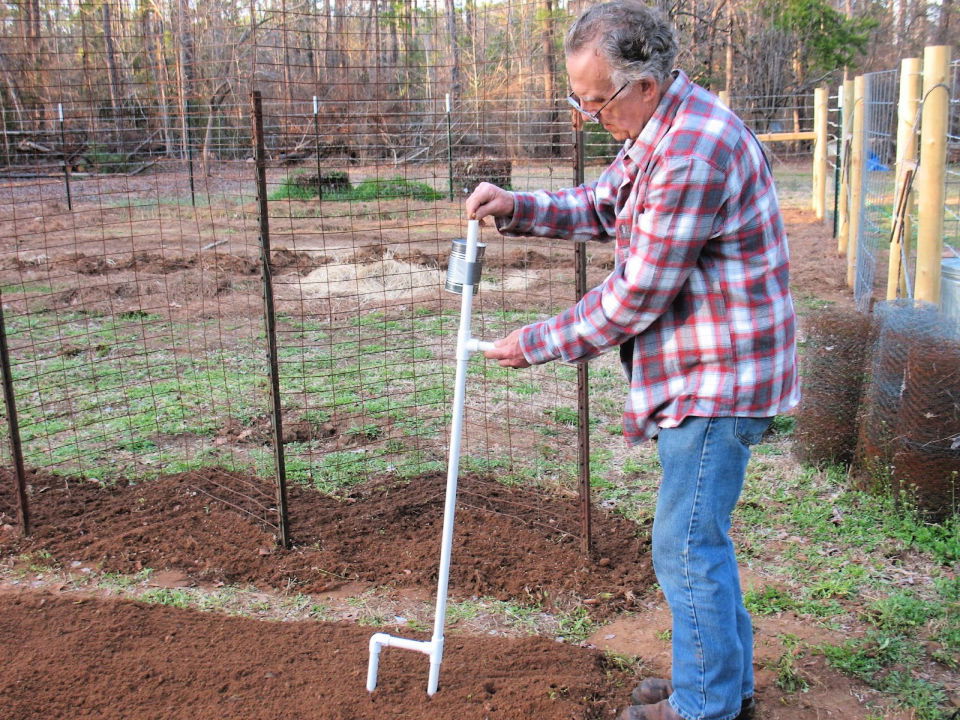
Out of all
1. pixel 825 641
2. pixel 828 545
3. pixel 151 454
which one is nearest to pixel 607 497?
pixel 828 545

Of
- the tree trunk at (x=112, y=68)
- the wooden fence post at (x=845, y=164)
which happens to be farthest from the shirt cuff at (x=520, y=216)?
the wooden fence post at (x=845, y=164)

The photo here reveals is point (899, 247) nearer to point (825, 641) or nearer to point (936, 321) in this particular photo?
point (936, 321)

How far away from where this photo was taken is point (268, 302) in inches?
155

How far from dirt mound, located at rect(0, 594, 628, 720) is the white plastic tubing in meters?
0.12

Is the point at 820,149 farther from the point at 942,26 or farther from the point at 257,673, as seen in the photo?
the point at 942,26

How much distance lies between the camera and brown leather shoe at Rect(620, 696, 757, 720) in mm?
2703

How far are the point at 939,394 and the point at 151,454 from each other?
14.2ft

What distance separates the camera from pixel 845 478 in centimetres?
484

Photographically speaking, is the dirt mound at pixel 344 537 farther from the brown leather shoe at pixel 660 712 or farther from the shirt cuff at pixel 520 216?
the shirt cuff at pixel 520 216

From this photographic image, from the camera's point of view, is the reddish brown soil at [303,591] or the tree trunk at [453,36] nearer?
the reddish brown soil at [303,591]

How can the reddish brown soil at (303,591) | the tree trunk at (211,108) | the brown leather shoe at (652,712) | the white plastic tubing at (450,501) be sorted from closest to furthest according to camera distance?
1. the brown leather shoe at (652,712)
2. the white plastic tubing at (450,501)
3. the reddish brown soil at (303,591)
4. the tree trunk at (211,108)

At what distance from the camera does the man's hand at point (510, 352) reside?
8.47 feet

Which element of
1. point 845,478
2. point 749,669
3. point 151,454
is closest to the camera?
point 749,669

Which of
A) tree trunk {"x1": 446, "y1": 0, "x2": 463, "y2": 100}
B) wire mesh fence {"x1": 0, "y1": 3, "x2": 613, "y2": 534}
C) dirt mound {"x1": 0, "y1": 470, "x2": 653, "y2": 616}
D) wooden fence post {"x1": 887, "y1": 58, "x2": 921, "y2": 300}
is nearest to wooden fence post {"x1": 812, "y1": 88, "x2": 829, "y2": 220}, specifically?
wire mesh fence {"x1": 0, "y1": 3, "x2": 613, "y2": 534}
